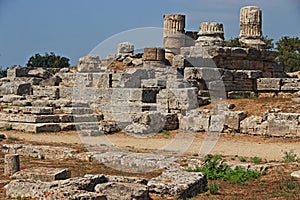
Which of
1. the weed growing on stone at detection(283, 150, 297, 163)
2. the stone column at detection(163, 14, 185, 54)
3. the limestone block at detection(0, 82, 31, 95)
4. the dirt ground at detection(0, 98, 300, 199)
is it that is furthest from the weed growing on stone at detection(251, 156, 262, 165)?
Answer: the stone column at detection(163, 14, 185, 54)

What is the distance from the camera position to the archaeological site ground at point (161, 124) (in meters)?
9.52

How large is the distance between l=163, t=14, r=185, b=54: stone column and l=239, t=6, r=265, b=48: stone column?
3.15 metres

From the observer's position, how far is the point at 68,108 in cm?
2086

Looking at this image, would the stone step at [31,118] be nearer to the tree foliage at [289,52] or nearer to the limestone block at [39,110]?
the limestone block at [39,110]

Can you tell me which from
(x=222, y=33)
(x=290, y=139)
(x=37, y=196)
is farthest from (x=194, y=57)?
(x=37, y=196)

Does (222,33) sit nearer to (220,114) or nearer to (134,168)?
(220,114)

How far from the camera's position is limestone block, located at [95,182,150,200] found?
328 inches

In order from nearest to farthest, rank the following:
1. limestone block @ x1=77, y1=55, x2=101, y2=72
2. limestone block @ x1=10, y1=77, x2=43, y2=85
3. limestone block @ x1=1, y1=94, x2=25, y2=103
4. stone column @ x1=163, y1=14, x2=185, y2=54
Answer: limestone block @ x1=1, y1=94, x2=25, y2=103 → limestone block @ x1=77, y1=55, x2=101, y2=72 → limestone block @ x1=10, y1=77, x2=43, y2=85 → stone column @ x1=163, y1=14, x2=185, y2=54

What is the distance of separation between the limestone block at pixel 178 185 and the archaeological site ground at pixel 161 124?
0.02 metres

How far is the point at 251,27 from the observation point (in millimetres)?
26078

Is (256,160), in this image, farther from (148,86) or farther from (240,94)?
(240,94)

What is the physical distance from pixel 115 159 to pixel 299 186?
4.48 meters

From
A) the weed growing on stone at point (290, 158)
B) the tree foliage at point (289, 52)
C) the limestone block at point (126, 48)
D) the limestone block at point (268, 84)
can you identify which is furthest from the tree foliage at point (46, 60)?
the weed growing on stone at point (290, 158)

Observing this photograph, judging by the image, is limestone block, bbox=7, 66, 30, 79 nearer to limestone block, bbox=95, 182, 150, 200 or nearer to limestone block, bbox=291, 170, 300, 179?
limestone block, bbox=291, 170, 300, 179
